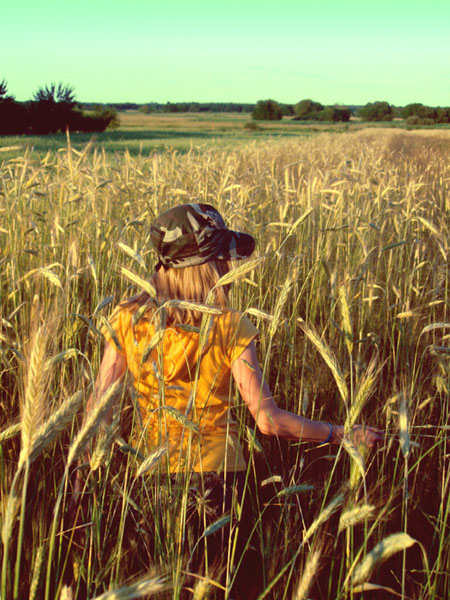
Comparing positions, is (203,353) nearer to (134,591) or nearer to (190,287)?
(190,287)

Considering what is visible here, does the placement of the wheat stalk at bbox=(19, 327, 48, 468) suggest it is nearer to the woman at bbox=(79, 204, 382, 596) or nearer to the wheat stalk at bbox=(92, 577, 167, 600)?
the wheat stalk at bbox=(92, 577, 167, 600)

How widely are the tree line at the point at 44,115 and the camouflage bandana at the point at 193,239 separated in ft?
102

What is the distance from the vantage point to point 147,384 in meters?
1.72

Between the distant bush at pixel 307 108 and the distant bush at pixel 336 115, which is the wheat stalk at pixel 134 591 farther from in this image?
the distant bush at pixel 307 108

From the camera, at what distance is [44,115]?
3262 cm

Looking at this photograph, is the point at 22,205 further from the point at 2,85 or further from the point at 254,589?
the point at 2,85

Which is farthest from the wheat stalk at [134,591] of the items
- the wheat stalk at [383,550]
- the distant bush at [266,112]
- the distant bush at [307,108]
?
the distant bush at [307,108]

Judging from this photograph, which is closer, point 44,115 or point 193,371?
point 193,371

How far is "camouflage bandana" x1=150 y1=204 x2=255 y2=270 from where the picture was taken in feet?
5.26

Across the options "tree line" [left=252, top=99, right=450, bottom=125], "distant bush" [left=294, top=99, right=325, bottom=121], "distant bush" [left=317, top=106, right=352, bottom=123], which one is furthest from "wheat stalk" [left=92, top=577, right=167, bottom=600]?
"distant bush" [left=294, top=99, right=325, bottom=121]

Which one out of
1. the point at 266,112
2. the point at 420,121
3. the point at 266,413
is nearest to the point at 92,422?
the point at 266,413

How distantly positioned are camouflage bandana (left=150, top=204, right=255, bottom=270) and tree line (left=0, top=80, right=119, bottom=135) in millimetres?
31090

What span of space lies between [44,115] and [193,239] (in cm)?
3434

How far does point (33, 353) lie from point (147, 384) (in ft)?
3.03
